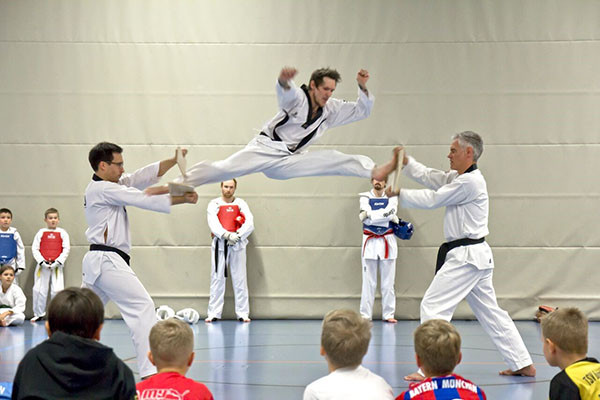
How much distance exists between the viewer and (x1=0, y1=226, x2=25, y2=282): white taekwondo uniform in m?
9.80

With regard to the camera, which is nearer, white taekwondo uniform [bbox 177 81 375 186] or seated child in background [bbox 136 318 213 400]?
seated child in background [bbox 136 318 213 400]

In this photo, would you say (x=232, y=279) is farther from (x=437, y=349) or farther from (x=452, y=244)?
(x=437, y=349)

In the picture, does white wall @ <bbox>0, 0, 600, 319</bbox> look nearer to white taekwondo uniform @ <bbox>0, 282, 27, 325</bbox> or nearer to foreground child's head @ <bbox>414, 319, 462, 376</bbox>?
white taekwondo uniform @ <bbox>0, 282, 27, 325</bbox>

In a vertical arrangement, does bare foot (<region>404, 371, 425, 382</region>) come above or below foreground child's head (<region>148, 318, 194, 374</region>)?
below

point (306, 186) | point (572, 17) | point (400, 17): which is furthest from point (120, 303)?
point (572, 17)

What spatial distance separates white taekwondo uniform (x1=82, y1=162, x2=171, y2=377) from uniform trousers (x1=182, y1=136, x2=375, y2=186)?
529 millimetres

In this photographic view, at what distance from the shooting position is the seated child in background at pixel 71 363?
8.25 feet

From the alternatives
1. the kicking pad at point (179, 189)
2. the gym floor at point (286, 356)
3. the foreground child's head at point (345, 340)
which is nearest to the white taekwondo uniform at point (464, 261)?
the gym floor at point (286, 356)

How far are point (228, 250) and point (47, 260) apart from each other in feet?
8.27

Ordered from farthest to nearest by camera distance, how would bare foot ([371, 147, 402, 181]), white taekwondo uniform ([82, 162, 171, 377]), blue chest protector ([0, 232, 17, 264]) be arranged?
blue chest protector ([0, 232, 17, 264]) < bare foot ([371, 147, 402, 181]) < white taekwondo uniform ([82, 162, 171, 377])

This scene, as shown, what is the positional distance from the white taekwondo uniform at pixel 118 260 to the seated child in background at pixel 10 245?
195 inches

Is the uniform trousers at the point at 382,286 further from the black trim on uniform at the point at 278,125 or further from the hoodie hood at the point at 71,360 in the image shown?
the hoodie hood at the point at 71,360

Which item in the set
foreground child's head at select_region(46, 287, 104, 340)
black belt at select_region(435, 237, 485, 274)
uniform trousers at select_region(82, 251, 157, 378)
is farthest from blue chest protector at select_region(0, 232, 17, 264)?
foreground child's head at select_region(46, 287, 104, 340)

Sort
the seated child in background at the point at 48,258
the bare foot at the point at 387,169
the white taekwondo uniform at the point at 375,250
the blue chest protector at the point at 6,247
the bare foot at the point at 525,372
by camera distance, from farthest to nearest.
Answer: the seated child in background at the point at 48,258 < the blue chest protector at the point at 6,247 < the white taekwondo uniform at the point at 375,250 < the bare foot at the point at 525,372 < the bare foot at the point at 387,169
